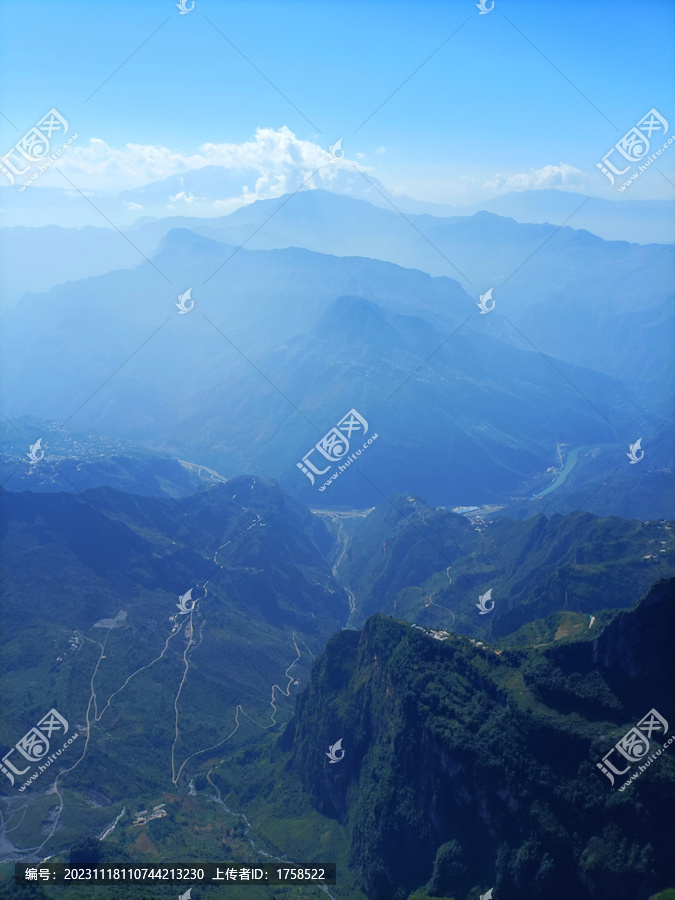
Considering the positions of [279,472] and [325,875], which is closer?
[325,875]

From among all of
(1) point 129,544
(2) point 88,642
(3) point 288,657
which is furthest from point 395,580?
(2) point 88,642

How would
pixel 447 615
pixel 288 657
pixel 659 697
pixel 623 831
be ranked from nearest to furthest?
pixel 623 831 < pixel 659 697 < pixel 288 657 < pixel 447 615

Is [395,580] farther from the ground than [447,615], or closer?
farther from the ground

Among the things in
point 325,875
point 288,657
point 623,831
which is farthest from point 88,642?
point 623,831

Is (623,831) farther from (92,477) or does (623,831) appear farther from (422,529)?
(92,477)

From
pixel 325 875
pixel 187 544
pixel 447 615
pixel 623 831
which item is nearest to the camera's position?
pixel 623 831

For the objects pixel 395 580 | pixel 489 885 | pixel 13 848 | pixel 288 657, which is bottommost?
pixel 489 885
